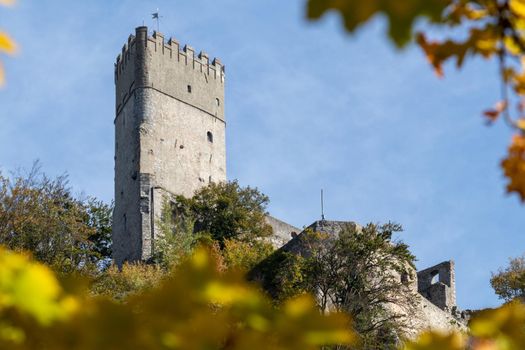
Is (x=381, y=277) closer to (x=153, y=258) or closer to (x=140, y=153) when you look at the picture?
(x=153, y=258)

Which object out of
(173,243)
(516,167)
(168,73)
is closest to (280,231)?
(173,243)

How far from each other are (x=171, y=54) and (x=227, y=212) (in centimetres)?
1480

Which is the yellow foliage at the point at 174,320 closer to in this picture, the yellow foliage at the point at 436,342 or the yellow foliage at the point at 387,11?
the yellow foliage at the point at 436,342

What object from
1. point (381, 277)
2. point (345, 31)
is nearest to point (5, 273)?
point (345, 31)

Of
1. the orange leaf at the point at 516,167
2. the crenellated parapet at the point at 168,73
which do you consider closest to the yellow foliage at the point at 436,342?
the orange leaf at the point at 516,167

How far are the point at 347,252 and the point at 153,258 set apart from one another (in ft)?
63.4

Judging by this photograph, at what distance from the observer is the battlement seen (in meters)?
55.6

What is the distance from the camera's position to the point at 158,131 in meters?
52.2

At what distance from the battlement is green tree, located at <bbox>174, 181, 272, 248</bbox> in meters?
10.6

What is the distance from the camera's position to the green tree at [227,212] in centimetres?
4297

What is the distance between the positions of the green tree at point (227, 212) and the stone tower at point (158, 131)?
6.92 feet

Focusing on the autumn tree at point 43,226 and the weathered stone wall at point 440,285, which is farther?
the weathered stone wall at point 440,285

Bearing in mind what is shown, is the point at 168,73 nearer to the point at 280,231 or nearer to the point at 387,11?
the point at 280,231

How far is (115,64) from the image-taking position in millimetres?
59469
